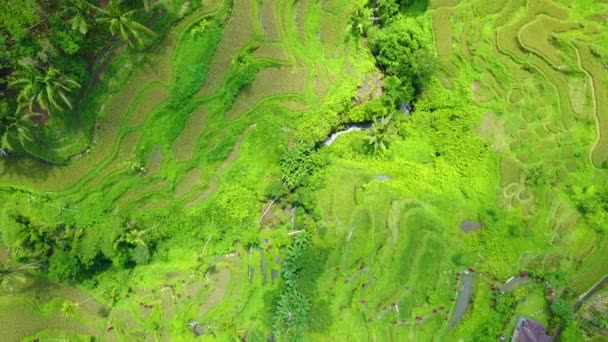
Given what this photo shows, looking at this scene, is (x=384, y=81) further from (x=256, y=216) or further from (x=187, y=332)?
(x=187, y=332)

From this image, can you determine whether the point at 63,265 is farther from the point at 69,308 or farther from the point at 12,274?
the point at 12,274

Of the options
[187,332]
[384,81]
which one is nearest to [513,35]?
[384,81]

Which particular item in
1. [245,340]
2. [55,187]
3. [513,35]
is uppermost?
[55,187]

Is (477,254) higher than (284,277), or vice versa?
(284,277)

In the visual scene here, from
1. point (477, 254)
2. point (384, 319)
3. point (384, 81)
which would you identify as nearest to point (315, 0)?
point (384, 81)

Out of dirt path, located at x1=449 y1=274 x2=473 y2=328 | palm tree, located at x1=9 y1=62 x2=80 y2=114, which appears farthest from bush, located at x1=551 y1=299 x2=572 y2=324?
palm tree, located at x1=9 y1=62 x2=80 y2=114

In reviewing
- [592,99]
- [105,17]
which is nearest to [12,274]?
[105,17]

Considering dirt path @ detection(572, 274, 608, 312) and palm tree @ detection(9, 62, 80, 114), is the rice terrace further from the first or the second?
palm tree @ detection(9, 62, 80, 114)
